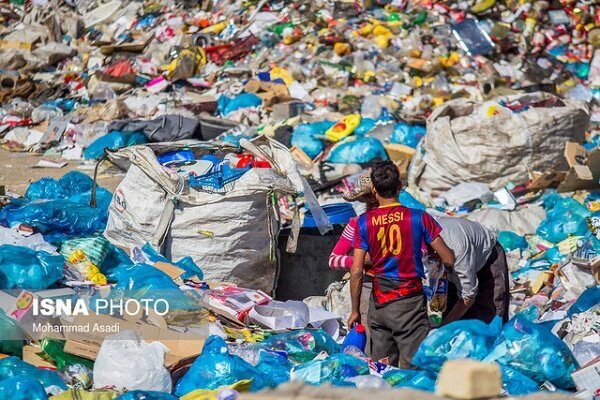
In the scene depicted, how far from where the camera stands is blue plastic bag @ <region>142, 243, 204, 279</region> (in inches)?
204

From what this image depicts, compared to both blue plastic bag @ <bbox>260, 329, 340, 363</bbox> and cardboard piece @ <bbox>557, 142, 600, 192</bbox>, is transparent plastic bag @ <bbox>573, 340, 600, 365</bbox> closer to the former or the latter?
blue plastic bag @ <bbox>260, 329, 340, 363</bbox>

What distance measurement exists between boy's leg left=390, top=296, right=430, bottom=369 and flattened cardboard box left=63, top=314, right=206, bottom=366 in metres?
0.91

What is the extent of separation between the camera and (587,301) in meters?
4.89

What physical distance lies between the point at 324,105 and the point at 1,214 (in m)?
5.74

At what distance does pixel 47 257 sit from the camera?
4.74m

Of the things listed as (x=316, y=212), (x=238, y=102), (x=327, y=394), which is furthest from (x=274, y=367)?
(x=238, y=102)

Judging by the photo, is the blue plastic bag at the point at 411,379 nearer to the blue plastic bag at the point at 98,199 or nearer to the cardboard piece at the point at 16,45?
the blue plastic bag at the point at 98,199

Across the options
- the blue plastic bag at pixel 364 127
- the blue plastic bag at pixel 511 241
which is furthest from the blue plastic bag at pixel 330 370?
the blue plastic bag at pixel 364 127

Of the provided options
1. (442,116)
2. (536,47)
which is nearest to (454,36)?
(536,47)

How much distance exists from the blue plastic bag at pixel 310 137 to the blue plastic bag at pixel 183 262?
13.2 ft

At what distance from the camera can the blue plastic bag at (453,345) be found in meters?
3.67

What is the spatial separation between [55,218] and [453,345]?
9.56ft

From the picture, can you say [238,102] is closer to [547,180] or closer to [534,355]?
[547,180]

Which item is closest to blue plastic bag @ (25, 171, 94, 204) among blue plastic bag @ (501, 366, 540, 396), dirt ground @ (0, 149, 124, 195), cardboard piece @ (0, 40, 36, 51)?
dirt ground @ (0, 149, 124, 195)
